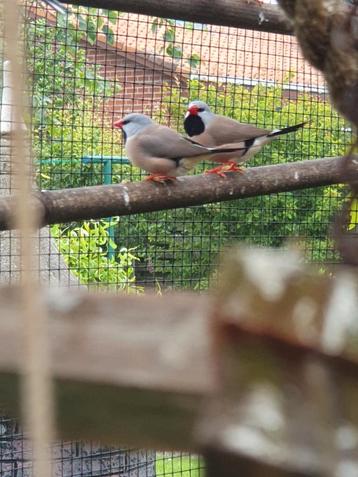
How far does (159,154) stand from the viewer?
7.30 feet

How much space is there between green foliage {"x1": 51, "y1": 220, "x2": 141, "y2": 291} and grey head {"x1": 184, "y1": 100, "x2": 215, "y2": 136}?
18.3 inches

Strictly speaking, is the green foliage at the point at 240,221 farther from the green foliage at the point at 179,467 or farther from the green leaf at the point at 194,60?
the green foliage at the point at 179,467

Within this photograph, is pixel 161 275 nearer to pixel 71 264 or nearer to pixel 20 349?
pixel 71 264

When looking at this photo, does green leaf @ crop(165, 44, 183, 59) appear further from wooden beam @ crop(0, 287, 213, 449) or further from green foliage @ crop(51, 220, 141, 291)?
wooden beam @ crop(0, 287, 213, 449)

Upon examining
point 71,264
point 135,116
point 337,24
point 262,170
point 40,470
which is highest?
point 135,116

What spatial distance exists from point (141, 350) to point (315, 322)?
89mm

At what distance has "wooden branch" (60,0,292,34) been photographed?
169cm

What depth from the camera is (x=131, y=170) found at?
297 centimetres

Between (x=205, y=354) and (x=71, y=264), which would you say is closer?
(x=205, y=354)

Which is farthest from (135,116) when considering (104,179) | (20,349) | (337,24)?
(20,349)

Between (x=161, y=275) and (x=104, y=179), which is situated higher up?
(x=104, y=179)

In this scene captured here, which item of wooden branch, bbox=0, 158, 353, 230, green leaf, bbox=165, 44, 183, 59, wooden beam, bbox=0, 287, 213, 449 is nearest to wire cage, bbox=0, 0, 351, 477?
green leaf, bbox=165, 44, 183, 59

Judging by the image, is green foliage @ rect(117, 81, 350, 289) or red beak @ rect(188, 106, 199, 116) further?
red beak @ rect(188, 106, 199, 116)

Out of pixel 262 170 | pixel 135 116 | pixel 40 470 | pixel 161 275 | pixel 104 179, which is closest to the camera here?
pixel 40 470
